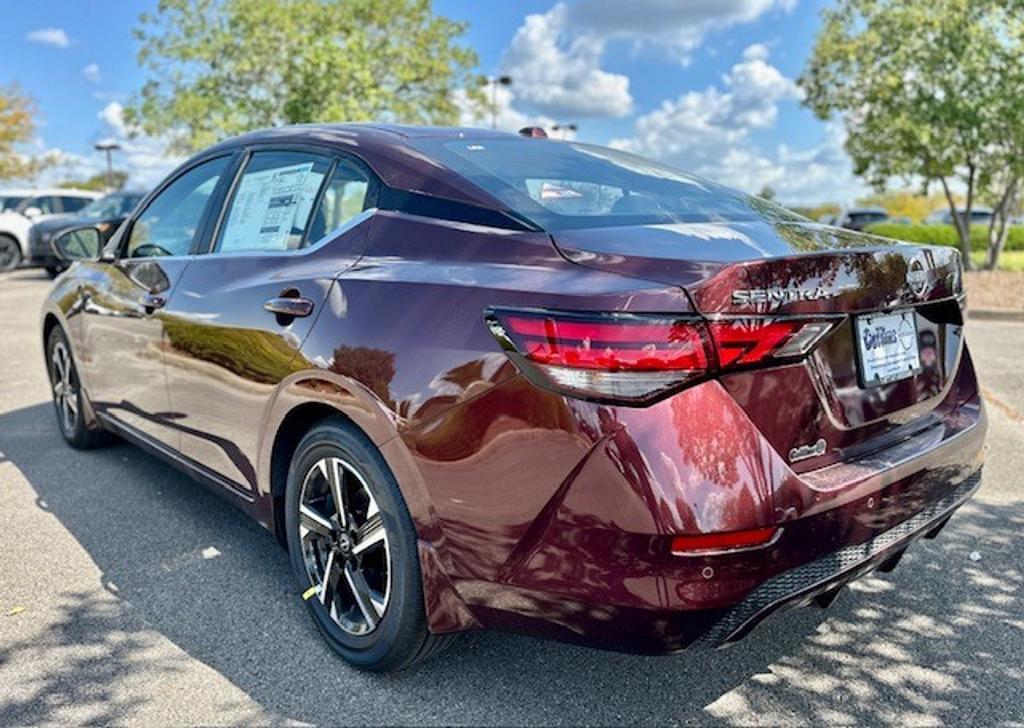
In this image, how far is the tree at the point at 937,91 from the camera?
13359mm

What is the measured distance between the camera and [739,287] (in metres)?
1.85

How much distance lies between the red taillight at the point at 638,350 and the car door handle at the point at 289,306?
3.08 feet

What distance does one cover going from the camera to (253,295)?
111 inches

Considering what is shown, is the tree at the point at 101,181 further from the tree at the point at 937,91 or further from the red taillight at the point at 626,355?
the red taillight at the point at 626,355

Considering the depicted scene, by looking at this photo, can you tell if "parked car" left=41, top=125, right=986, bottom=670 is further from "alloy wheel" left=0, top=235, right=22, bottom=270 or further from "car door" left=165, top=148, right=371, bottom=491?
"alloy wheel" left=0, top=235, right=22, bottom=270

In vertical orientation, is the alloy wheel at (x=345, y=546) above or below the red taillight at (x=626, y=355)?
below

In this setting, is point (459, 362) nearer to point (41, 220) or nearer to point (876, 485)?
point (876, 485)

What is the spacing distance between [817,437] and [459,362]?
35.2 inches

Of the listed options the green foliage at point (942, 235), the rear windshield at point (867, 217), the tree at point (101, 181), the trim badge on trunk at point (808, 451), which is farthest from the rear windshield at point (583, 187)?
the tree at point (101, 181)

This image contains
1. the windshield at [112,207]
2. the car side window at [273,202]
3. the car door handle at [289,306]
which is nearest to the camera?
the car door handle at [289,306]

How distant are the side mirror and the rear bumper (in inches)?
154

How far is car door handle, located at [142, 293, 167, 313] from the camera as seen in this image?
3434mm

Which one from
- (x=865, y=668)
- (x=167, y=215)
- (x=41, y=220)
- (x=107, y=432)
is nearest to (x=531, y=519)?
(x=865, y=668)

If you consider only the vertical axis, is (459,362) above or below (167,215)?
below
